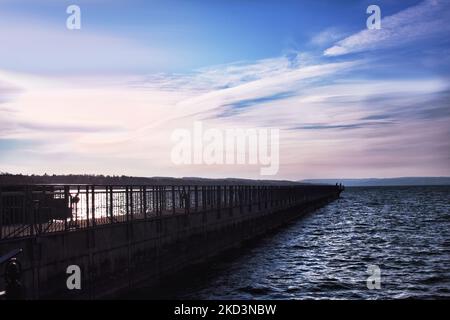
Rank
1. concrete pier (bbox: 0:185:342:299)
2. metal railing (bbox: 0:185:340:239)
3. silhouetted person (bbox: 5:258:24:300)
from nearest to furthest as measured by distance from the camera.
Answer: silhouetted person (bbox: 5:258:24:300)
concrete pier (bbox: 0:185:342:299)
metal railing (bbox: 0:185:340:239)

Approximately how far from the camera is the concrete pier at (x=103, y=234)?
1404cm

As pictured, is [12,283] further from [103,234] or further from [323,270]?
[323,270]

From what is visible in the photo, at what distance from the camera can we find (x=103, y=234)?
17.4 metres

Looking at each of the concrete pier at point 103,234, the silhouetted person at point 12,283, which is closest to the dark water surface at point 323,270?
the concrete pier at point 103,234

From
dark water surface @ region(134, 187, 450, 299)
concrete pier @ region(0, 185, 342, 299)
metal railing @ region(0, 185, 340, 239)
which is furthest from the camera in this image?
dark water surface @ region(134, 187, 450, 299)

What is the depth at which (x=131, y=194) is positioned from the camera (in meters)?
21.2

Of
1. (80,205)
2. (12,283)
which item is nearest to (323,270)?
(80,205)

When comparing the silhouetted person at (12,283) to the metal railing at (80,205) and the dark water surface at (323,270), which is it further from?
the dark water surface at (323,270)

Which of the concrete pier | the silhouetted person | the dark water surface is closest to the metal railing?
the concrete pier

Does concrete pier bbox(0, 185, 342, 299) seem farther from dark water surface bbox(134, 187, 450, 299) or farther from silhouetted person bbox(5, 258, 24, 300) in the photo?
silhouetted person bbox(5, 258, 24, 300)

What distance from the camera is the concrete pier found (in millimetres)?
14039

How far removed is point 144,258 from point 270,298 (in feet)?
17.7
